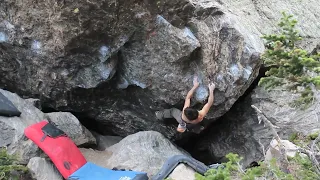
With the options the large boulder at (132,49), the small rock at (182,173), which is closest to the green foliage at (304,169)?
the small rock at (182,173)

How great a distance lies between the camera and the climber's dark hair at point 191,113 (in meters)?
9.37

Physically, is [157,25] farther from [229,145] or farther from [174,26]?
[229,145]

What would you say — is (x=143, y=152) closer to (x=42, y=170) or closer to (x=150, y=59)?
(x=150, y=59)

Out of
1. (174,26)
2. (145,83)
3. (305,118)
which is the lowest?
(305,118)

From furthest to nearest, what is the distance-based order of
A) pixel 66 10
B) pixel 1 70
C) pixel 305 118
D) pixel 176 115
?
pixel 1 70 → pixel 176 115 → pixel 305 118 → pixel 66 10

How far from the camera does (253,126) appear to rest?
36.9ft

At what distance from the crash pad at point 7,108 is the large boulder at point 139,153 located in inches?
84.7

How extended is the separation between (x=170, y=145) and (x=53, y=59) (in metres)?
3.97

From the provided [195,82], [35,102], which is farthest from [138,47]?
[35,102]

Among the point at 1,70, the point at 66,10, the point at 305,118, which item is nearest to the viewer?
the point at 66,10

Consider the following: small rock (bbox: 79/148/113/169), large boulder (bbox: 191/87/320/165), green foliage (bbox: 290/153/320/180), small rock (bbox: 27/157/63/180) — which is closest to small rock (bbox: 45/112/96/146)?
small rock (bbox: 79/148/113/169)

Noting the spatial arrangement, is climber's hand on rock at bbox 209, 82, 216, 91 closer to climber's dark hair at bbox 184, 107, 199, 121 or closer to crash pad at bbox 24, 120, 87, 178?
climber's dark hair at bbox 184, 107, 199, 121

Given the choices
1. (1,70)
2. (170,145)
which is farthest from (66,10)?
(170,145)

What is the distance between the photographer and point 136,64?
10570 millimetres
